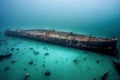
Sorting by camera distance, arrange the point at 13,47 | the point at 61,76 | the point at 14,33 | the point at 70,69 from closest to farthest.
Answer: the point at 61,76
the point at 70,69
the point at 13,47
the point at 14,33

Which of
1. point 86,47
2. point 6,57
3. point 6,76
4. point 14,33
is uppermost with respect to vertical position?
point 14,33

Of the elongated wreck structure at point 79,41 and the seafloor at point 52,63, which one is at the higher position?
the elongated wreck structure at point 79,41

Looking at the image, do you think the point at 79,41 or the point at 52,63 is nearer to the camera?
the point at 52,63

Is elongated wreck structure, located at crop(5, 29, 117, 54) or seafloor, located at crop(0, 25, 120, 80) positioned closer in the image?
seafloor, located at crop(0, 25, 120, 80)

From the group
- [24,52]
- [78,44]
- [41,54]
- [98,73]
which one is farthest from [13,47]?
[98,73]

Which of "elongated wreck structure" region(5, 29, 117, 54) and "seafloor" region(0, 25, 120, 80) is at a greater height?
"elongated wreck structure" region(5, 29, 117, 54)

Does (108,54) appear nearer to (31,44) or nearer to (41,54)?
(41,54)

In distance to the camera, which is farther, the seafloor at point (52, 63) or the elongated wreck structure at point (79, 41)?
the elongated wreck structure at point (79, 41)

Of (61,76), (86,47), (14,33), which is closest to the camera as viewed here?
(61,76)
